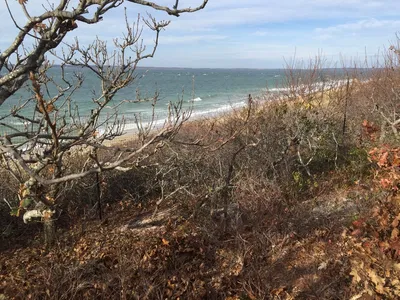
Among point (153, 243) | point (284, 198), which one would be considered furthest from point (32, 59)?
point (284, 198)

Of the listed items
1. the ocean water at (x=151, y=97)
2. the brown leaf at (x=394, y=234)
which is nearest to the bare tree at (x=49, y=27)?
the ocean water at (x=151, y=97)

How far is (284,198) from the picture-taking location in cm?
766

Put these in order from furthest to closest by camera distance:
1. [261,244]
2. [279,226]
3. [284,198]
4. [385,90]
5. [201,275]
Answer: [385,90]
[284,198]
[279,226]
[261,244]
[201,275]

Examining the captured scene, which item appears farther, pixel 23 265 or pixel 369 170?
pixel 369 170

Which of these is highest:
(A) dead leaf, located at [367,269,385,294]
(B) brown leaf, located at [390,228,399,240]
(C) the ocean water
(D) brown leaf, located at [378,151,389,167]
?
(C) the ocean water

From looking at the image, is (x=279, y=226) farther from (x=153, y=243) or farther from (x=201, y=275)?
(x=153, y=243)

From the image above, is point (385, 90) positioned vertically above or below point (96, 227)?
above

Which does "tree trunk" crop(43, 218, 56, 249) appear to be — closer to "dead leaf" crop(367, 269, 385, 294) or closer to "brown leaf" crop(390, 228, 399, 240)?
"dead leaf" crop(367, 269, 385, 294)

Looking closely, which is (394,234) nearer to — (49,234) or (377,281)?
(377,281)

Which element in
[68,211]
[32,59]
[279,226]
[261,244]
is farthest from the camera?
[68,211]

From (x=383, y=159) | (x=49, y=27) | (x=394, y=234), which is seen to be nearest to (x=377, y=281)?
(x=394, y=234)

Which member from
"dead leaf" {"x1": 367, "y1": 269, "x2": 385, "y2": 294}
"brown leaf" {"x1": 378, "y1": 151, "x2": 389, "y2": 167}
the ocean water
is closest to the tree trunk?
the ocean water

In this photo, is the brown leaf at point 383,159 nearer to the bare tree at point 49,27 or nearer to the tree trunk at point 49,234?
the bare tree at point 49,27

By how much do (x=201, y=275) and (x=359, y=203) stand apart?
3.54m
